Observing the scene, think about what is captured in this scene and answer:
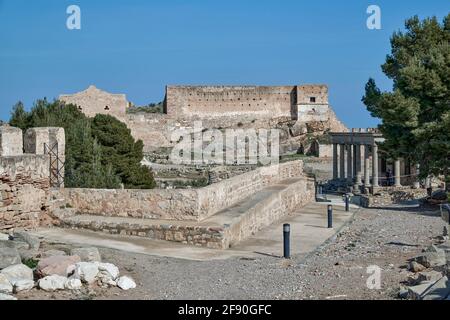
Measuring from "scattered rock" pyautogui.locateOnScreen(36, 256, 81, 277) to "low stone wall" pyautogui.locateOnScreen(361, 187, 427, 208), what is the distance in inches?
757

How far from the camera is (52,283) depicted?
793 centimetres

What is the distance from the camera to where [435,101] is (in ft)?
75.6

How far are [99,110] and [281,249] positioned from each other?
4232 centimetres

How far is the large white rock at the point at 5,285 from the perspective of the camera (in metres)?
7.67

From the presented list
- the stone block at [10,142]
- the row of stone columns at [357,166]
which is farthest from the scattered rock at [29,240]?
the row of stone columns at [357,166]

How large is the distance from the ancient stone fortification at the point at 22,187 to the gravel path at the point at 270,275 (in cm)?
276

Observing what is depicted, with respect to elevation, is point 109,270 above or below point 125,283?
above

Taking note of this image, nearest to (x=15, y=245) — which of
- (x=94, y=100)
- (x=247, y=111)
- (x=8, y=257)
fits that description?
(x=8, y=257)

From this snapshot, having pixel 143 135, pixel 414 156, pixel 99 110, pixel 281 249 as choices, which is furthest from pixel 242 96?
pixel 281 249

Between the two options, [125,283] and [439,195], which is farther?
[439,195]

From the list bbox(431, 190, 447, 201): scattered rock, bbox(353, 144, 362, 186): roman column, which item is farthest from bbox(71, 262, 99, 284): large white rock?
bbox(353, 144, 362, 186): roman column

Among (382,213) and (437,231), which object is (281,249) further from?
(382,213)

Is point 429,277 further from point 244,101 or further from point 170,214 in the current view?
point 244,101

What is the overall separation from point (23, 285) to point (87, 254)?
4.80 feet
